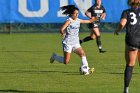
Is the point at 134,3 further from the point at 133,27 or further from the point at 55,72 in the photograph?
the point at 55,72

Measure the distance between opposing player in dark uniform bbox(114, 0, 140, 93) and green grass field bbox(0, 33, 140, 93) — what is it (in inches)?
30.8

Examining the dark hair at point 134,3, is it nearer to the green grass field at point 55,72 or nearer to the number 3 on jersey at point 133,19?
the number 3 on jersey at point 133,19

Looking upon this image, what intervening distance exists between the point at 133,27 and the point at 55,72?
15.2ft

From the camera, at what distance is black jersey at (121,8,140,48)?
1201 cm

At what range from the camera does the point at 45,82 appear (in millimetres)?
14133

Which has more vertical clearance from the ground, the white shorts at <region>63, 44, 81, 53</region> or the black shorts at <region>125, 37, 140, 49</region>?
the black shorts at <region>125, 37, 140, 49</region>

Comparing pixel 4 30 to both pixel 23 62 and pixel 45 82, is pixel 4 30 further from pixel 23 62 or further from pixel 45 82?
pixel 45 82

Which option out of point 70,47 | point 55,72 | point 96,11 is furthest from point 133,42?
point 96,11

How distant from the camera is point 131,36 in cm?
1206

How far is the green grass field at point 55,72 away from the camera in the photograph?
1312cm

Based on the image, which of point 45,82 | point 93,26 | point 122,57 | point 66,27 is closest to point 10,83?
point 45,82

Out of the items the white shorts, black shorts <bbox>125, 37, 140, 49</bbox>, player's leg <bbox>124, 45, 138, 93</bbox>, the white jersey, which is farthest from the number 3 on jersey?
the white shorts

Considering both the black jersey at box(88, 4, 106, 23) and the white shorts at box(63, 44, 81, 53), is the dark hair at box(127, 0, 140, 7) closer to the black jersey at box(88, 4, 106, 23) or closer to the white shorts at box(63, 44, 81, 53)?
the white shorts at box(63, 44, 81, 53)

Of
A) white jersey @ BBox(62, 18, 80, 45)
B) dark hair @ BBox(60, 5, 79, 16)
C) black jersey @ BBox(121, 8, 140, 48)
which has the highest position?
black jersey @ BBox(121, 8, 140, 48)
